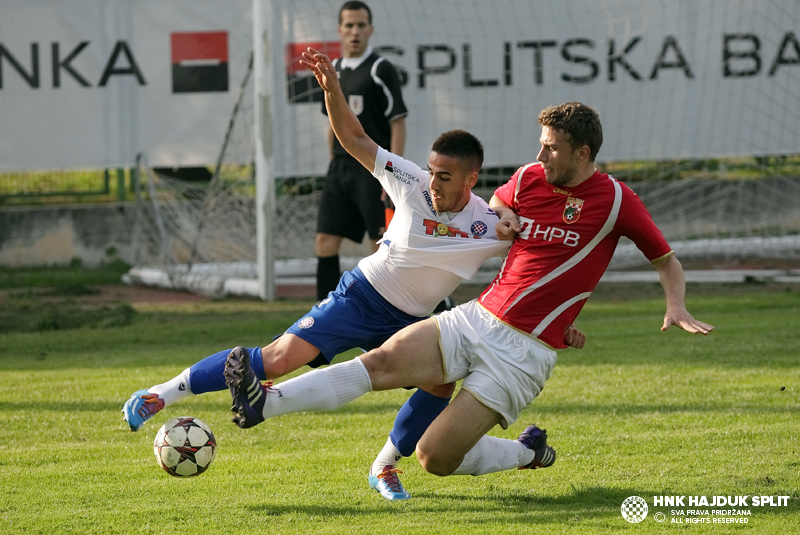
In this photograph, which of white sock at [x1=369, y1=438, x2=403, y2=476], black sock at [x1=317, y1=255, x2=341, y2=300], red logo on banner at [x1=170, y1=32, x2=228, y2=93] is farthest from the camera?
red logo on banner at [x1=170, y1=32, x2=228, y2=93]

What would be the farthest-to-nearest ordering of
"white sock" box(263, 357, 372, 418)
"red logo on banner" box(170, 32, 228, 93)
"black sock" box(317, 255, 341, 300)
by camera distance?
"red logo on banner" box(170, 32, 228, 93)
"black sock" box(317, 255, 341, 300)
"white sock" box(263, 357, 372, 418)

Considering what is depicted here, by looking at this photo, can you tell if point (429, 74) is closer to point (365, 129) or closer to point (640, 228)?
point (365, 129)

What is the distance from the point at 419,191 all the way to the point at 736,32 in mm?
9007

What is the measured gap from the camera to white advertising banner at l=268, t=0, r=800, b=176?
11.4 metres

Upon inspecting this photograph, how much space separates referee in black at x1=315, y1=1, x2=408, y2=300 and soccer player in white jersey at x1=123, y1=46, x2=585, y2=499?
270 centimetres

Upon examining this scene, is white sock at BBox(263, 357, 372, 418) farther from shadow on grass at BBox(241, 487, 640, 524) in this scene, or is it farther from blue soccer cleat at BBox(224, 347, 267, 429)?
shadow on grass at BBox(241, 487, 640, 524)

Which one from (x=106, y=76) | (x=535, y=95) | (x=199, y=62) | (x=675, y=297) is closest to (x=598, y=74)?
(x=535, y=95)

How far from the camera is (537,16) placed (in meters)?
11.6

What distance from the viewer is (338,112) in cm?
426

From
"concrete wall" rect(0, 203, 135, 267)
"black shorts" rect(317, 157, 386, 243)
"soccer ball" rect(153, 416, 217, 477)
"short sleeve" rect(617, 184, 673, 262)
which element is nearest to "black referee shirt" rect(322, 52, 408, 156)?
"black shorts" rect(317, 157, 386, 243)

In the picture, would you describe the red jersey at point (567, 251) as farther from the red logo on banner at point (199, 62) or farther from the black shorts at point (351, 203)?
the red logo on banner at point (199, 62)

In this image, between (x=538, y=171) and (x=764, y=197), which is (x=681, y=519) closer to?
(x=538, y=171)

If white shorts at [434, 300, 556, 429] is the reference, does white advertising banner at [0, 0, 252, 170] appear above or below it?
above

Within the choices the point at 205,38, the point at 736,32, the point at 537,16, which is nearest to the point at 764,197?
the point at 736,32
